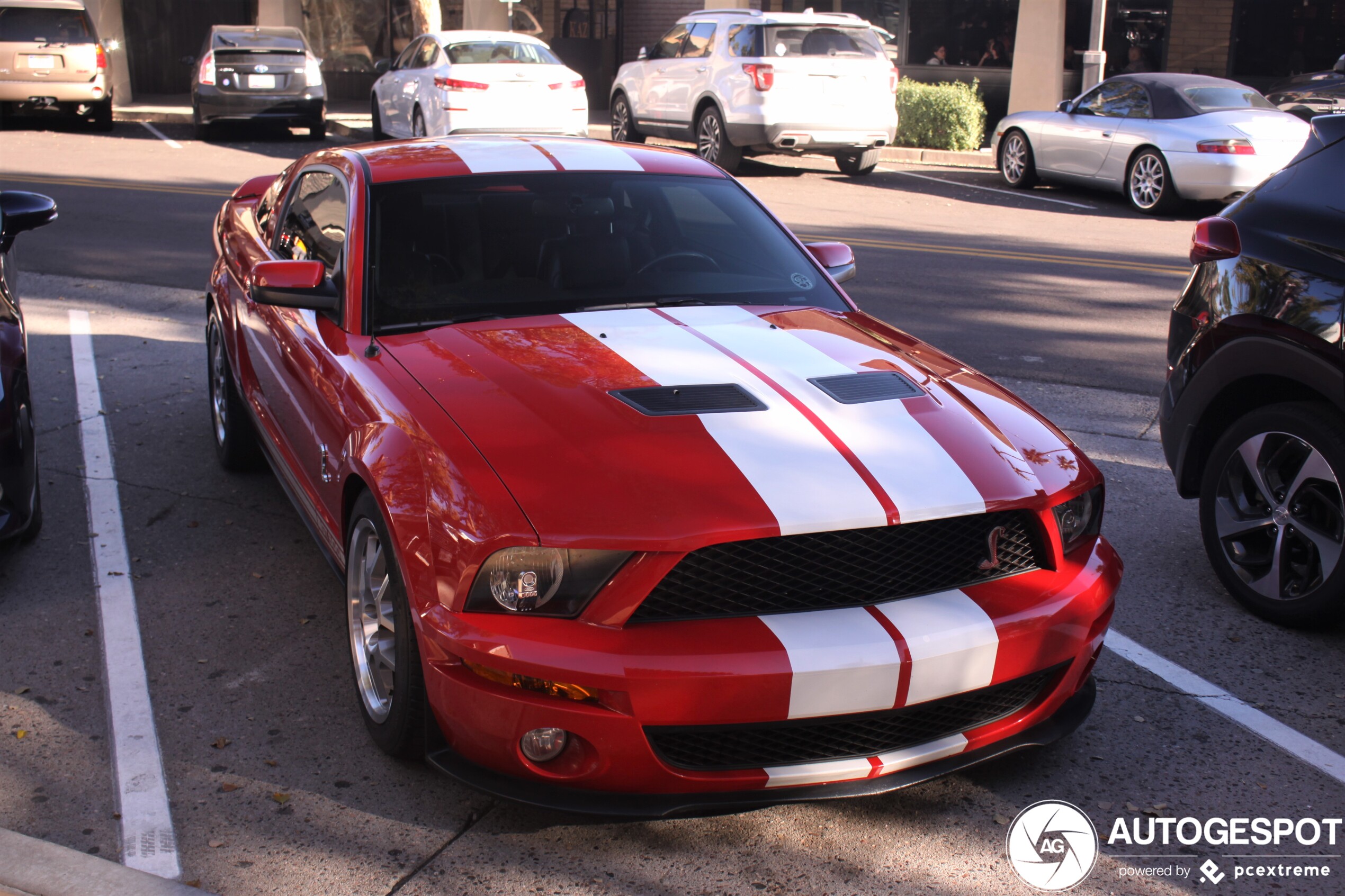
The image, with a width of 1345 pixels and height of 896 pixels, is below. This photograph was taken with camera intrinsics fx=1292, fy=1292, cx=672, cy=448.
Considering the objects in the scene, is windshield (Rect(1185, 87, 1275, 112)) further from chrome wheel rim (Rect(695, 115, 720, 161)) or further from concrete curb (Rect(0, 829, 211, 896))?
concrete curb (Rect(0, 829, 211, 896))

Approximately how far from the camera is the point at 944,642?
116 inches

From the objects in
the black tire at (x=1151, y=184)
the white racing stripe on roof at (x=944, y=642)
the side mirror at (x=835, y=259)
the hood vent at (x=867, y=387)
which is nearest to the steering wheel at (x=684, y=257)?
the side mirror at (x=835, y=259)

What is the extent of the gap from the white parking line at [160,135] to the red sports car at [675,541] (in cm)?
1682

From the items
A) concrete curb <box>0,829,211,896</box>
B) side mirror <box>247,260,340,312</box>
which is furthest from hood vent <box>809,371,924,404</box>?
concrete curb <box>0,829,211,896</box>

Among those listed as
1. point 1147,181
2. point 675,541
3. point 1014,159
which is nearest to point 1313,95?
point 1014,159

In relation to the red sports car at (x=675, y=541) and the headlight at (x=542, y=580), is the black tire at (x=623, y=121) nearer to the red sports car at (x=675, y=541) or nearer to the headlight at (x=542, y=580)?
the red sports car at (x=675, y=541)

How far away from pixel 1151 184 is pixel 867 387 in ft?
38.4

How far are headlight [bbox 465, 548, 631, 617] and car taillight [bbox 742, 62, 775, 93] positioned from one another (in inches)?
534

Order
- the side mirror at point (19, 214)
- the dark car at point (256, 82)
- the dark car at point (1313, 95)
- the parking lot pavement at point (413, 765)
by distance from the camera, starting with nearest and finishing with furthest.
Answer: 1. the parking lot pavement at point (413, 765)
2. the side mirror at point (19, 214)
3. the dark car at point (1313, 95)
4. the dark car at point (256, 82)

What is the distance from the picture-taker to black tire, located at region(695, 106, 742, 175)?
16.3m

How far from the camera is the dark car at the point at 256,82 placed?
19375 mm

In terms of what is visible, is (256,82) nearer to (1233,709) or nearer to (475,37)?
(475,37)

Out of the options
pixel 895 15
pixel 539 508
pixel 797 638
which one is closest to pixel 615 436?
pixel 539 508

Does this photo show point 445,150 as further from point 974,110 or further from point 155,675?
point 974,110
